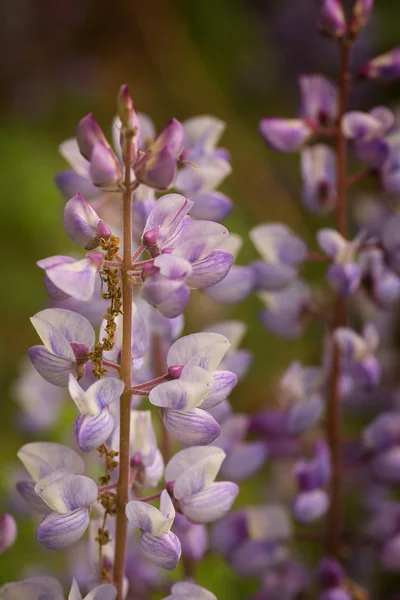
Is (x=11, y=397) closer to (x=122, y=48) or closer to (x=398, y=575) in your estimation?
(x=398, y=575)

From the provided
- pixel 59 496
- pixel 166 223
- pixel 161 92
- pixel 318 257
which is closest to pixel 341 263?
pixel 318 257

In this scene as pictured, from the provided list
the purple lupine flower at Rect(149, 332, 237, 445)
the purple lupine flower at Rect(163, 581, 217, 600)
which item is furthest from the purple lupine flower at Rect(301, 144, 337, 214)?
the purple lupine flower at Rect(163, 581, 217, 600)

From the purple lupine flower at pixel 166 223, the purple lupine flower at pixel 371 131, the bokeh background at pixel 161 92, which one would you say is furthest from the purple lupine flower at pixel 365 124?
the bokeh background at pixel 161 92

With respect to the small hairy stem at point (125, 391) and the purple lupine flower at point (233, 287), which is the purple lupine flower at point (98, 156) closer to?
the small hairy stem at point (125, 391)

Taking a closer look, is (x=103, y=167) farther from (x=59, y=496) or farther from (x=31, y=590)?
(x=31, y=590)

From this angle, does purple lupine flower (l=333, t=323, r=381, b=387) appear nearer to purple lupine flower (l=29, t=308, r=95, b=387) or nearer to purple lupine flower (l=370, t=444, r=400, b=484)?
purple lupine flower (l=370, t=444, r=400, b=484)

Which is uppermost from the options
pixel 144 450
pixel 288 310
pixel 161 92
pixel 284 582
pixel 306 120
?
pixel 161 92
